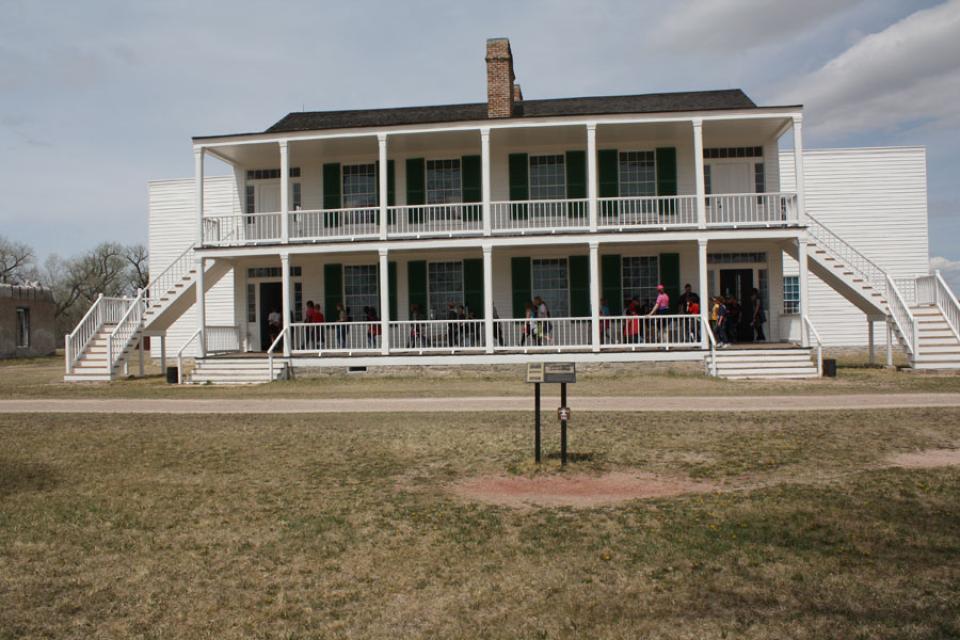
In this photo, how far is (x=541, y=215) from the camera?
23.8m

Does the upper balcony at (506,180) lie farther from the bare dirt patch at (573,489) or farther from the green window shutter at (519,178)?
the bare dirt patch at (573,489)

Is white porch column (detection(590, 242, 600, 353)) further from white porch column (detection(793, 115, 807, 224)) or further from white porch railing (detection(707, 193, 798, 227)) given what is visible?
white porch column (detection(793, 115, 807, 224))

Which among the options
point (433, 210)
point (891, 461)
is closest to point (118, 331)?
point (433, 210)

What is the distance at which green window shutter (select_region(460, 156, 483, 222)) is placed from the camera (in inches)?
950

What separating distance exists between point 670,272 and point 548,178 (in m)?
4.61

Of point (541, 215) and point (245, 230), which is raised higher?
point (541, 215)

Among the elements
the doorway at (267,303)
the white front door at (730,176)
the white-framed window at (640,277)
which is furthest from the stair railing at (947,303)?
the doorway at (267,303)

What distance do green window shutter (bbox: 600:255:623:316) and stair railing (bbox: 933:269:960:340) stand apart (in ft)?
27.2

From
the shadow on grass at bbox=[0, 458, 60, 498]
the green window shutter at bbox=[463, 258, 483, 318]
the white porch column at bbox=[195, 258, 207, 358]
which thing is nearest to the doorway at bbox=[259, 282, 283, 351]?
the white porch column at bbox=[195, 258, 207, 358]

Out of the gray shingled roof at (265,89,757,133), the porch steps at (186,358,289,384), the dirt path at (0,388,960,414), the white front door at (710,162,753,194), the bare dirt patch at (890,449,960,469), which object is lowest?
the bare dirt patch at (890,449,960,469)

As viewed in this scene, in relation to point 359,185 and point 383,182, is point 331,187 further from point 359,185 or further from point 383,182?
point 383,182

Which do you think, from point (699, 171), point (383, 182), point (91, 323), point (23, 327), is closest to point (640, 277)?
point (699, 171)

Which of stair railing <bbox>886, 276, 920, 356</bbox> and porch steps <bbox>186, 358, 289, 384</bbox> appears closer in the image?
stair railing <bbox>886, 276, 920, 356</bbox>

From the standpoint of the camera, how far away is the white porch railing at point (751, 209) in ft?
70.2
